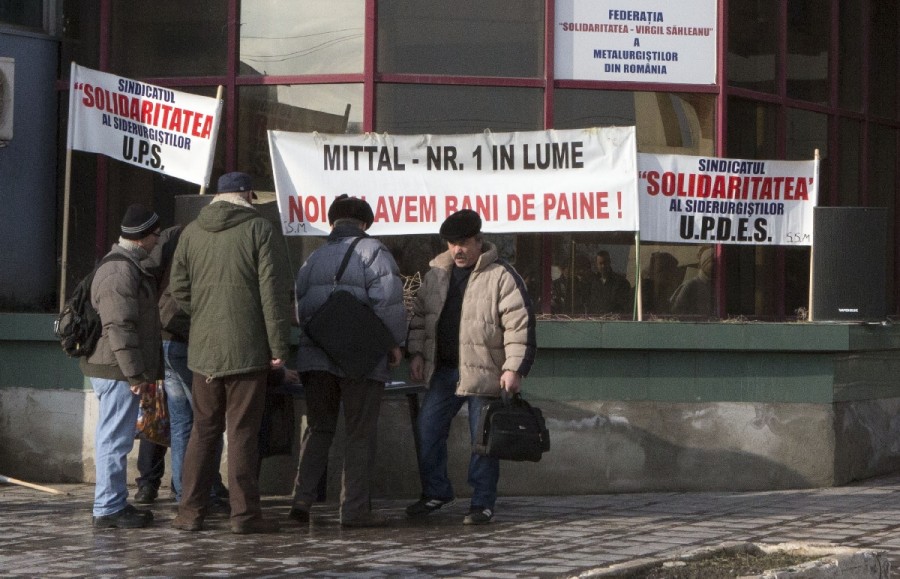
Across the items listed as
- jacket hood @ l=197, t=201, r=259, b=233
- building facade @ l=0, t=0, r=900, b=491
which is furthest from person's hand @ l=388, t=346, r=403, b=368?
building facade @ l=0, t=0, r=900, b=491

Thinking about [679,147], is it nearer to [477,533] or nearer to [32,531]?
[477,533]

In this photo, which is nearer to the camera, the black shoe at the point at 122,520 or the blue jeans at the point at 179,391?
the black shoe at the point at 122,520

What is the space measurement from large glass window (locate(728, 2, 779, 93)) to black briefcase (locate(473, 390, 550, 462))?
362 centimetres

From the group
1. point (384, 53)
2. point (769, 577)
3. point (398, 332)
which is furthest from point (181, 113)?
point (769, 577)

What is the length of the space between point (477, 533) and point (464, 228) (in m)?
1.72

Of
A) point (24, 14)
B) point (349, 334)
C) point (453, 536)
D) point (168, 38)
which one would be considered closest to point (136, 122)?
point (168, 38)

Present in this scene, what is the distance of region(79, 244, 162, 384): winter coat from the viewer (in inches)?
308

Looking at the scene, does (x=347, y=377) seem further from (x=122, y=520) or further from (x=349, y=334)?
(x=122, y=520)

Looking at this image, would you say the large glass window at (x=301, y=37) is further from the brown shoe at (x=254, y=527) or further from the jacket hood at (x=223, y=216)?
the brown shoe at (x=254, y=527)

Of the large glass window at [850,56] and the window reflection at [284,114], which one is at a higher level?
the large glass window at [850,56]

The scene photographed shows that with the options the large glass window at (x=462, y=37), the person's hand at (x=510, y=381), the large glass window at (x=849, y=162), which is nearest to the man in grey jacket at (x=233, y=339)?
the person's hand at (x=510, y=381)

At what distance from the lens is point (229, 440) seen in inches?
310

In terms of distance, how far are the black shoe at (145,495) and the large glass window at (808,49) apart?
5642mm

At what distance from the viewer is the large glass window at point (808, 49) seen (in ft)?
36.9
